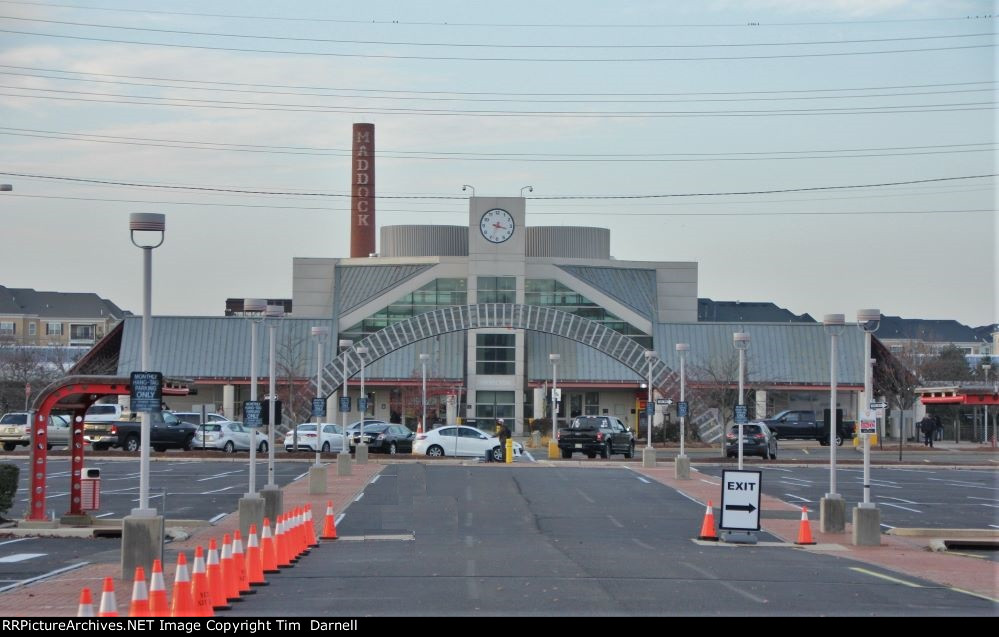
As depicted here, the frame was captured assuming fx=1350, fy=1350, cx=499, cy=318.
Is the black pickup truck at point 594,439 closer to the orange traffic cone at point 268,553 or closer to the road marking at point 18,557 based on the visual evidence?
the road marking at point 18,557

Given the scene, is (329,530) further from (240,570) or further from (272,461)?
(240,570)

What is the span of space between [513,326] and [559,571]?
5144 centimetres

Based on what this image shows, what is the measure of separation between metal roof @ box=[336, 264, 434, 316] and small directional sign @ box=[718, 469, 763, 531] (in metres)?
60.8

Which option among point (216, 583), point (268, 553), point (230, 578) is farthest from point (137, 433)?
point (216, 583)

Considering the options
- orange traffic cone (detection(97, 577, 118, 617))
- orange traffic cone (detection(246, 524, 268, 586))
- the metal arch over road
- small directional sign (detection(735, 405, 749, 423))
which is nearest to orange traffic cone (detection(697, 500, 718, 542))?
orange traffic cone (detection(246, 524, 268, 586))

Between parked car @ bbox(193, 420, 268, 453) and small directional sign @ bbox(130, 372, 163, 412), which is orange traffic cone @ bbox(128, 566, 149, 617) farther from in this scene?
parked car @ bbox(193, 420, 268, 453)

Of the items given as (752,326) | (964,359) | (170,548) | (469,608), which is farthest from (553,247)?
(469,608)

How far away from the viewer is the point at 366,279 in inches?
3356

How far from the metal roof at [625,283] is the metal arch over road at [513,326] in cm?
1376

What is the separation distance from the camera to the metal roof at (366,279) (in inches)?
3295

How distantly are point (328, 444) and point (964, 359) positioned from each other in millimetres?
65903

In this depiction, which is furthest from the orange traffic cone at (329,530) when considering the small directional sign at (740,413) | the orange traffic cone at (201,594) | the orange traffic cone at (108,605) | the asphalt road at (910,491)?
the small directional sign at (740,413)

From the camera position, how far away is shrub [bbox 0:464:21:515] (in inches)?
986
